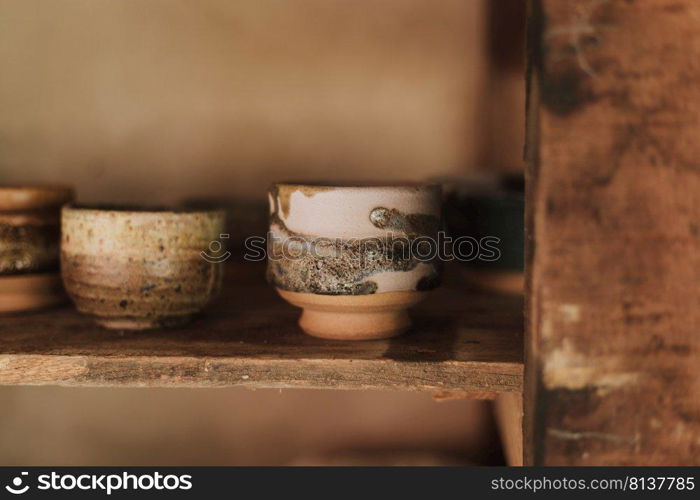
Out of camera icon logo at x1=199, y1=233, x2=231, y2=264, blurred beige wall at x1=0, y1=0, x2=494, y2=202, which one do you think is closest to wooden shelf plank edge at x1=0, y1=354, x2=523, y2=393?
camera icon logo at x1=199, y1=233, x2=231, y2=264

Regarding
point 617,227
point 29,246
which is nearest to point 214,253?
point 29,246

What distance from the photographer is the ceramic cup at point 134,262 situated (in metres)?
0.60

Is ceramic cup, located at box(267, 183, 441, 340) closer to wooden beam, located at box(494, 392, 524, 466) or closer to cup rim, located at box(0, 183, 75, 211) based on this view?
wooden beam, located at box(494, 392, 524, 466)

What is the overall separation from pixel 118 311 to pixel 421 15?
706 millimetres

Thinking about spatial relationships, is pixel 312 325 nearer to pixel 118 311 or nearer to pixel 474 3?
pixel 118 311

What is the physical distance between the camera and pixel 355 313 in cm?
60

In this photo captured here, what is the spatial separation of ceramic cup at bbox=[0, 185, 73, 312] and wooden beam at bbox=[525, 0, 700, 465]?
543mm

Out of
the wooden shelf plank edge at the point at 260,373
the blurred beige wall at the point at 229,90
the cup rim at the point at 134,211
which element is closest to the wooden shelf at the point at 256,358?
the wooden shelf plank edge at the point at 260,373

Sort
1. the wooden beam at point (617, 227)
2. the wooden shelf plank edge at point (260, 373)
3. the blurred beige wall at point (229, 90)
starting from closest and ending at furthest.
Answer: the wooden beam at point (617, 227)
the wooden shelf plank edge at point (260, 373)
the blurred beige wall at point (229, 90)

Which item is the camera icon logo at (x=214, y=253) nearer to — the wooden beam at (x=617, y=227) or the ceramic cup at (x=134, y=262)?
the ceramic cup at (x=134, y=262)

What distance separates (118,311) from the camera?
61cm

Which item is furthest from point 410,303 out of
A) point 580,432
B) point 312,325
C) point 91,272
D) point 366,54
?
point 366,54

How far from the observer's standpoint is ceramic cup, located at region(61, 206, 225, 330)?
1.97 feet
